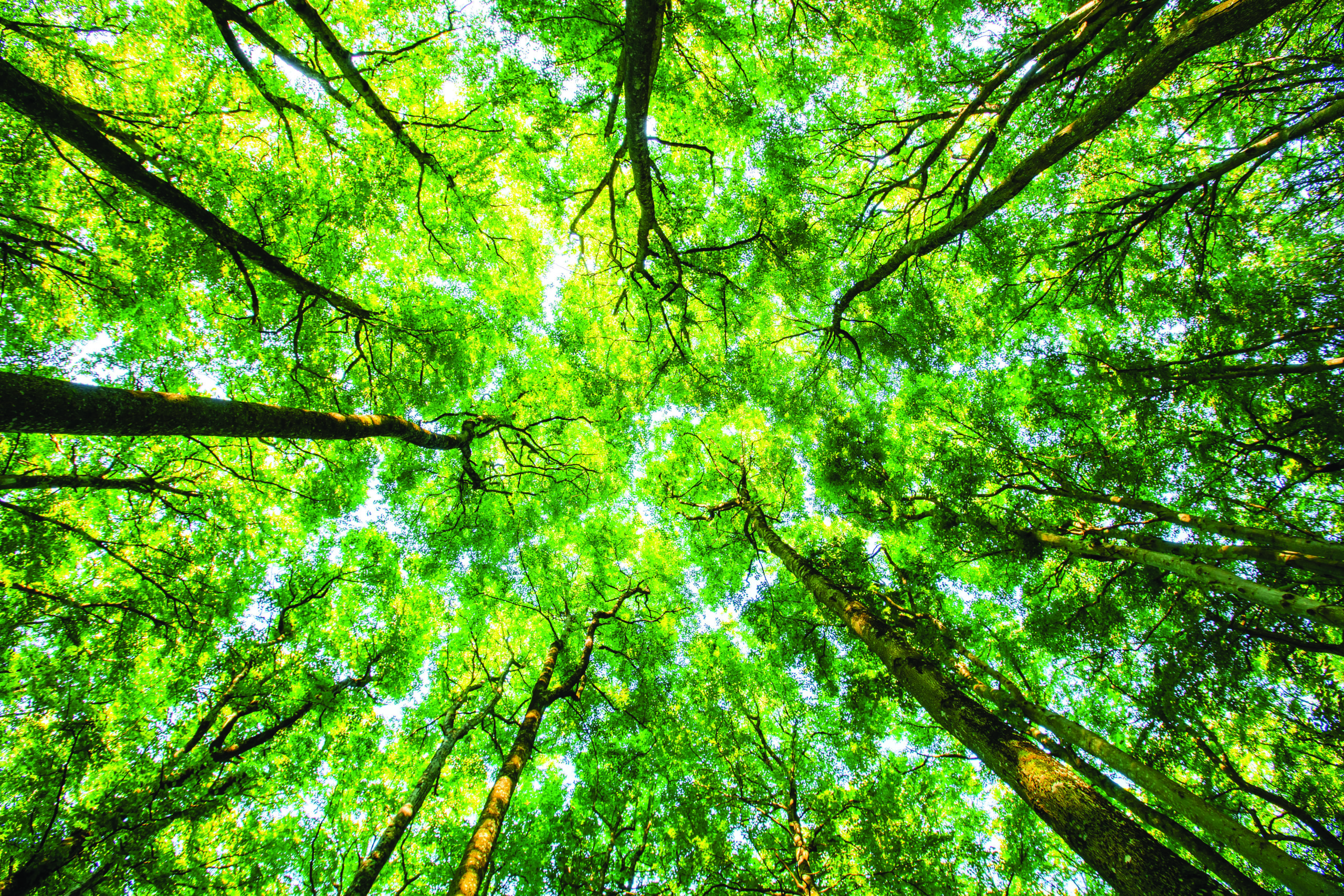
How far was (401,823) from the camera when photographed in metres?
5.96

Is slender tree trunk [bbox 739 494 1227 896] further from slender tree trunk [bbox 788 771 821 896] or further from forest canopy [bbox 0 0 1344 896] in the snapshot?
slender tree trunk [bbox 788 771 821 896]

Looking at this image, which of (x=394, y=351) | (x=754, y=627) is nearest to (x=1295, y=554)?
(x=754, y=627)

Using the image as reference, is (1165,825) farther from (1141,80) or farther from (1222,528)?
(1141,80)

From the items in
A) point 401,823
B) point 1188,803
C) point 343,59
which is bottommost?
point 1188,803

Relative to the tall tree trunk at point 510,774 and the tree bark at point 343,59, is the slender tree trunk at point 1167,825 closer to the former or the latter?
the tall tree trunk at point 510,774

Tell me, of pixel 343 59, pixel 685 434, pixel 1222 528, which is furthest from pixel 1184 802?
pixel 343 59

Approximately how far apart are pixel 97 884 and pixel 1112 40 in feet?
43.3

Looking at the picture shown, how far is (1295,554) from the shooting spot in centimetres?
435

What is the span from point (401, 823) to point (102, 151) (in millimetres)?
7771

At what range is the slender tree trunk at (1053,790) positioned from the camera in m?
2.67

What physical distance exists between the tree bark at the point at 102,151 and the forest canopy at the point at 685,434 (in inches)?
1.2

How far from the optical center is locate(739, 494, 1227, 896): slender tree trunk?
105 inches

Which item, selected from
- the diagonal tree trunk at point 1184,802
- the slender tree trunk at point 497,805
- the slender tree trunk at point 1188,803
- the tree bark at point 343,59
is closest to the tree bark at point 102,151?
the tree bark at point 343,59

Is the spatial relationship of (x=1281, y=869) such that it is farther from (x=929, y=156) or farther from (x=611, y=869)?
(x=611, y=869)
